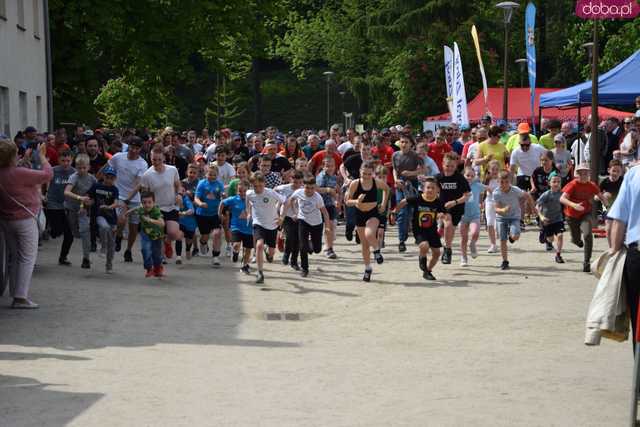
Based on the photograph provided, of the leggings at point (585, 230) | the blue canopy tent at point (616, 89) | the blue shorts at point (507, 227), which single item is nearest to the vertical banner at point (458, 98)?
the blue canopy tent at point (616, 89)

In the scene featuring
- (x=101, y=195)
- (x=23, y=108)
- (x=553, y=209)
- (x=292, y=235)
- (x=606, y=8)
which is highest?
(x=606, y=8)

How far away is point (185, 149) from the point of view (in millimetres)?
25297

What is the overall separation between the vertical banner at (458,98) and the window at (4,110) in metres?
10.4

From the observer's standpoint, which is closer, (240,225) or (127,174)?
(240,225)

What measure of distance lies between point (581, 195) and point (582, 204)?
14cm

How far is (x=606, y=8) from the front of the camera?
68.3 feet

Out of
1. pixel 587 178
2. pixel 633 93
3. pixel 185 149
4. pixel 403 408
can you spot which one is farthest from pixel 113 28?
pixel 403 408

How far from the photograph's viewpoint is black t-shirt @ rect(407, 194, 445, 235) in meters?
16.9

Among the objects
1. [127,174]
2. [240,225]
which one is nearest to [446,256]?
[240,225]

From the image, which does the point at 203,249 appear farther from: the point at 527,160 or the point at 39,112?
the point at 39,112

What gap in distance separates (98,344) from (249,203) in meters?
5.95

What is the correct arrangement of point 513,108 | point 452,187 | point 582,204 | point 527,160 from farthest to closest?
point 513,108 → point 527,160 → point 452,187 → point 582,204

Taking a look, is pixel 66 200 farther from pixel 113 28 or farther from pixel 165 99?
pixel 165 99

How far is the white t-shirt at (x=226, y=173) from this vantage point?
20.3 m
